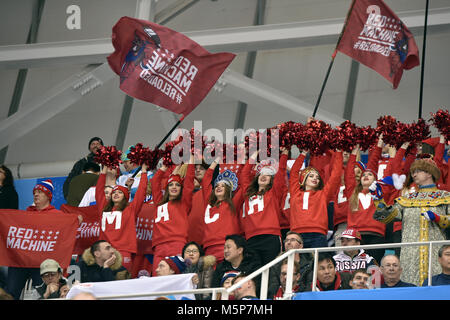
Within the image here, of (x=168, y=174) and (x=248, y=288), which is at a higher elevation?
(x=168, y=174)

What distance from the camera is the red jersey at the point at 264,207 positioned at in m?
9.29

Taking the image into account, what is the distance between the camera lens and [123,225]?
995 cm

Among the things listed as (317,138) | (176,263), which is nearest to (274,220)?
(317,138)

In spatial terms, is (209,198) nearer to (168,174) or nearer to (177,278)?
(168,174)

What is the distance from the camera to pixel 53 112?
559 inches

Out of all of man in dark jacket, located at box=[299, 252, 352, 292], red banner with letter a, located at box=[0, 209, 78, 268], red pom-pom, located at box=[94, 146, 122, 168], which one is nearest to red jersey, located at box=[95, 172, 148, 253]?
red banner with letter a, located at box=[0, 209, 78, 268]

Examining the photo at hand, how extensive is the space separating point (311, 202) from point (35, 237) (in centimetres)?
305

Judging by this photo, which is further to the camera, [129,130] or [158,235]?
[129,130]

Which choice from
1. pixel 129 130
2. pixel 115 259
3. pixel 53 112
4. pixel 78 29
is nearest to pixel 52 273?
pixel 115 259

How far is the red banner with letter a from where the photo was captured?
994 centimetres

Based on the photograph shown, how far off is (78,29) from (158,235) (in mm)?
7961

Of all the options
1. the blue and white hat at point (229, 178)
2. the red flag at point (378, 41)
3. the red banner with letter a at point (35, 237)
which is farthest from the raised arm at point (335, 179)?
the red banner with letter a at point (35, 237)

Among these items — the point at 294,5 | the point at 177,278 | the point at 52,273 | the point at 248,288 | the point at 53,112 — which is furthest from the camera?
the point at 294,5

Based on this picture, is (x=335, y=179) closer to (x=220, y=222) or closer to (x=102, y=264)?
(x=220, y=222)
